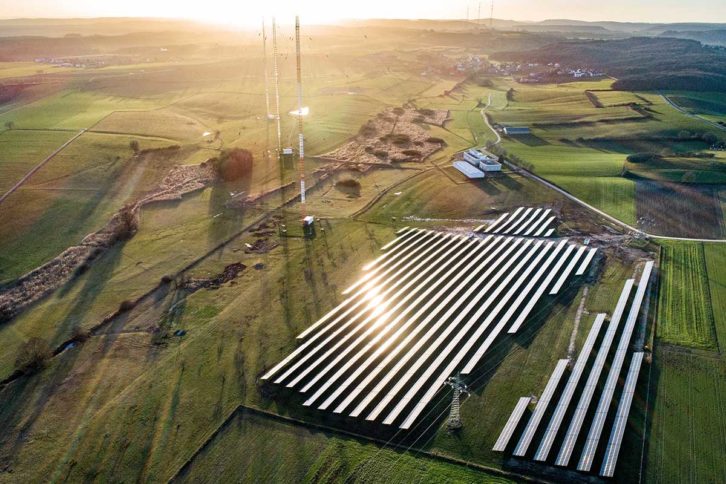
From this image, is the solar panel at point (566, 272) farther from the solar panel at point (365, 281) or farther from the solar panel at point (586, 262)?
the solar panel at point (365, 281)

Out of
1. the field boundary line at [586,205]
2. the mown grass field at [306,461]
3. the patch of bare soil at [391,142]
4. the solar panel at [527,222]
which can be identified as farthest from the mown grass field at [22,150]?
the field boundary line at [586,205]

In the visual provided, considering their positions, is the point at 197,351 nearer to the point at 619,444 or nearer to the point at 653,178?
the point at 619,444

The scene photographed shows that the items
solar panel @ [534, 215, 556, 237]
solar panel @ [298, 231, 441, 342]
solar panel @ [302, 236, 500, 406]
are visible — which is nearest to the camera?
solar panel @ [302, 236, 500, 406]

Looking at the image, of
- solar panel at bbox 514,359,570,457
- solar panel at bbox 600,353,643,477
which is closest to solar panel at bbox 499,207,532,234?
solar panel at bbox 600,353,643,477

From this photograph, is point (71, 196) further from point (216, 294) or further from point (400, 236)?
point (400, 236)

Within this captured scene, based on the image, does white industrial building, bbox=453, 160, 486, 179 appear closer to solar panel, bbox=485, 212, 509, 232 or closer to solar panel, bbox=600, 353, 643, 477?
solar panel, bbox=485, 212, 509, 232

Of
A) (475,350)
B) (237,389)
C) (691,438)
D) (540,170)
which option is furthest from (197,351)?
(540,170)
